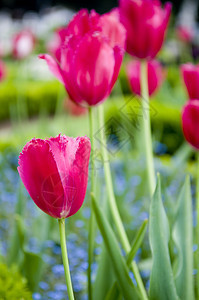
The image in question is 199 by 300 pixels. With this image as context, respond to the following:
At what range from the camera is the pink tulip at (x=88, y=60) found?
2.91ft

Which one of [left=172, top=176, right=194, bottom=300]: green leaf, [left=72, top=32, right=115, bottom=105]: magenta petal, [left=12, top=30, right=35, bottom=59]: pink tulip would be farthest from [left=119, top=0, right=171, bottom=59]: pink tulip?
[left=12, top=30, right=35, bottom=59]: pink tulip

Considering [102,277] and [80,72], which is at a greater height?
[80,72]

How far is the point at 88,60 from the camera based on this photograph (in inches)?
35.5

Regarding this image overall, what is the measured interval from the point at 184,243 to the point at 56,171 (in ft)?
1.80

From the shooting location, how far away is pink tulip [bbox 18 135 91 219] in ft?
2.35

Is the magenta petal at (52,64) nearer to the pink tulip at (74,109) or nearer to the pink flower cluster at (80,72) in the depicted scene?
the pink flower cluster at (80,72)

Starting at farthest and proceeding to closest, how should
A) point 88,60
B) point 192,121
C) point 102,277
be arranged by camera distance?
1. point 102,277
2. point 192,121
3. point 88,60

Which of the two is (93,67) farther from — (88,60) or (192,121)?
(192,121)

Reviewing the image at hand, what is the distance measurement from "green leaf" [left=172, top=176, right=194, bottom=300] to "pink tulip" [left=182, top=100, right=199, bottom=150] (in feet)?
0.38

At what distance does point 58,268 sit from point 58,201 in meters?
1.23

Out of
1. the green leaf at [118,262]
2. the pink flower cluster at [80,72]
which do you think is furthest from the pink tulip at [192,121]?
the green leaf at [118,262]

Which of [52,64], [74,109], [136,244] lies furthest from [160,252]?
[74,109]

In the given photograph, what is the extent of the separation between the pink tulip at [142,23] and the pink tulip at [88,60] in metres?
0.21

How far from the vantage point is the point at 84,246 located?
8.00 ft
